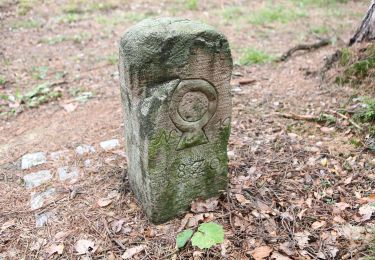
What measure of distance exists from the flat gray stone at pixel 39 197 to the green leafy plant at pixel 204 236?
127 cm

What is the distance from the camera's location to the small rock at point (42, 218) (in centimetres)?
285

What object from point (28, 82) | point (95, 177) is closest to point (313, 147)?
point (95, 177)

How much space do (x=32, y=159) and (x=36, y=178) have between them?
1.30 feet

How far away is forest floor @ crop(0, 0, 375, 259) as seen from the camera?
2564 millimetres

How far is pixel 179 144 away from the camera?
2.53 meters

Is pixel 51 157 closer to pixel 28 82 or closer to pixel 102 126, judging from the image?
pixel 102 126

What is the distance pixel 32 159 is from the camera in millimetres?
3717

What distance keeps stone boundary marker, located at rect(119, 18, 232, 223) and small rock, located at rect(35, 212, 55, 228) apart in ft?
2.47

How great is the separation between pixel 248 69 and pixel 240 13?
3.26 meters

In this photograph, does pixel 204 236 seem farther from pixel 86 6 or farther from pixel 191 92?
pixel 86 6

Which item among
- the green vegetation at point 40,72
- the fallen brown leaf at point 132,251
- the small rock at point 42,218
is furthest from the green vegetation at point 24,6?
the fallen brown leaf at point 132,251

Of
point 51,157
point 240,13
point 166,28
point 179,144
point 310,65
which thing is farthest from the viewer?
point 240,13

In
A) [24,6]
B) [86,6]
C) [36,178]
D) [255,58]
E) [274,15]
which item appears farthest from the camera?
[86,6]

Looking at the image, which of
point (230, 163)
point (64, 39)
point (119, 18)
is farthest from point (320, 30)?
point (64, 39)
